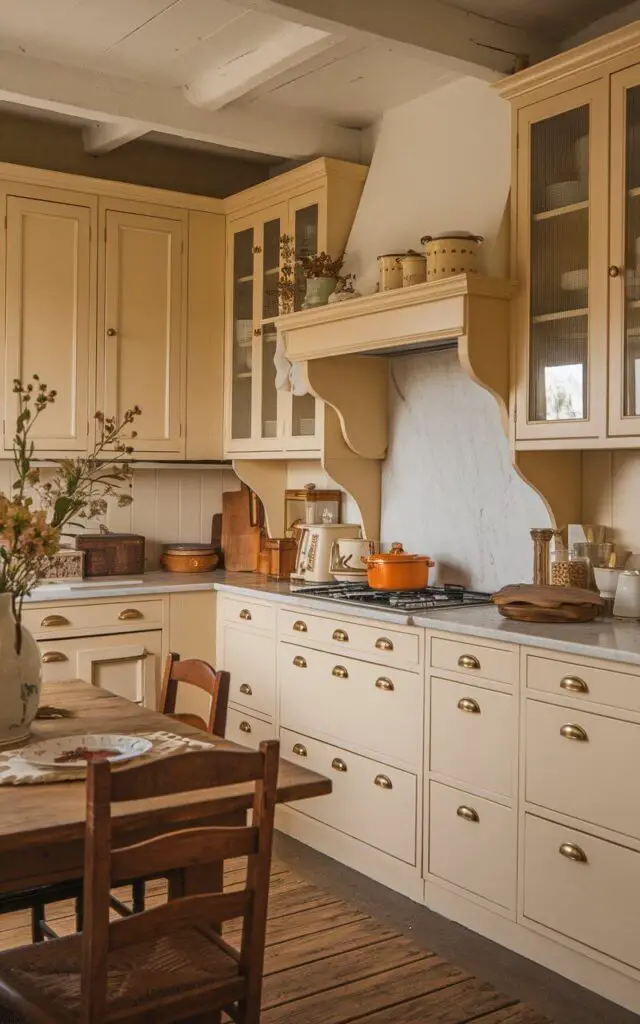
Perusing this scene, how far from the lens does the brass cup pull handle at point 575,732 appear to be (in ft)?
8.80

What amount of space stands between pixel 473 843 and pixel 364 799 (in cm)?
52

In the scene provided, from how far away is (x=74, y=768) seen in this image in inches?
77.5

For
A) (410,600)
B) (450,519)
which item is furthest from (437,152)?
(410,600)

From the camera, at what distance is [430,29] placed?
3184 millimetres

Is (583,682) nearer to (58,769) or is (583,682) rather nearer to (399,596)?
(399,596)

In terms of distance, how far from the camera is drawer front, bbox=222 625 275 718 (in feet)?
13.0

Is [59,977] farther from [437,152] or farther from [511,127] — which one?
[437,152]

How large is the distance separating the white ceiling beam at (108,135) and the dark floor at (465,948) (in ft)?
9.26

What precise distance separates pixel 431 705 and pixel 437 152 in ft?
6.43

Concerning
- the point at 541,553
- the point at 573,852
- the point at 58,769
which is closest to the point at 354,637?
the point at 541,553

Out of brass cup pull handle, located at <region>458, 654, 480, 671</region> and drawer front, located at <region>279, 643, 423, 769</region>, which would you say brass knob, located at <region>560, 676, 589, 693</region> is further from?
drawer front, located at <region>279, 643, 423, 769</region>

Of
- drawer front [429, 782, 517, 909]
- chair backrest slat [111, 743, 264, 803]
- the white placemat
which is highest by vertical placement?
chair backrest slat [111, 743, 264, 803]

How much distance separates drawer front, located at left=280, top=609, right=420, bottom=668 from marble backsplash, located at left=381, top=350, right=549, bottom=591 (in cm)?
56

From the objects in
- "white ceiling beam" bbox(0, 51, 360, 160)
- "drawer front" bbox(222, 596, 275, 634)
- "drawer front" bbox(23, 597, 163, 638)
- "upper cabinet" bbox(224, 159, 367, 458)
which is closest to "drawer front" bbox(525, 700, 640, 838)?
"drawer front" bbox(222, 596, 275, 634)
